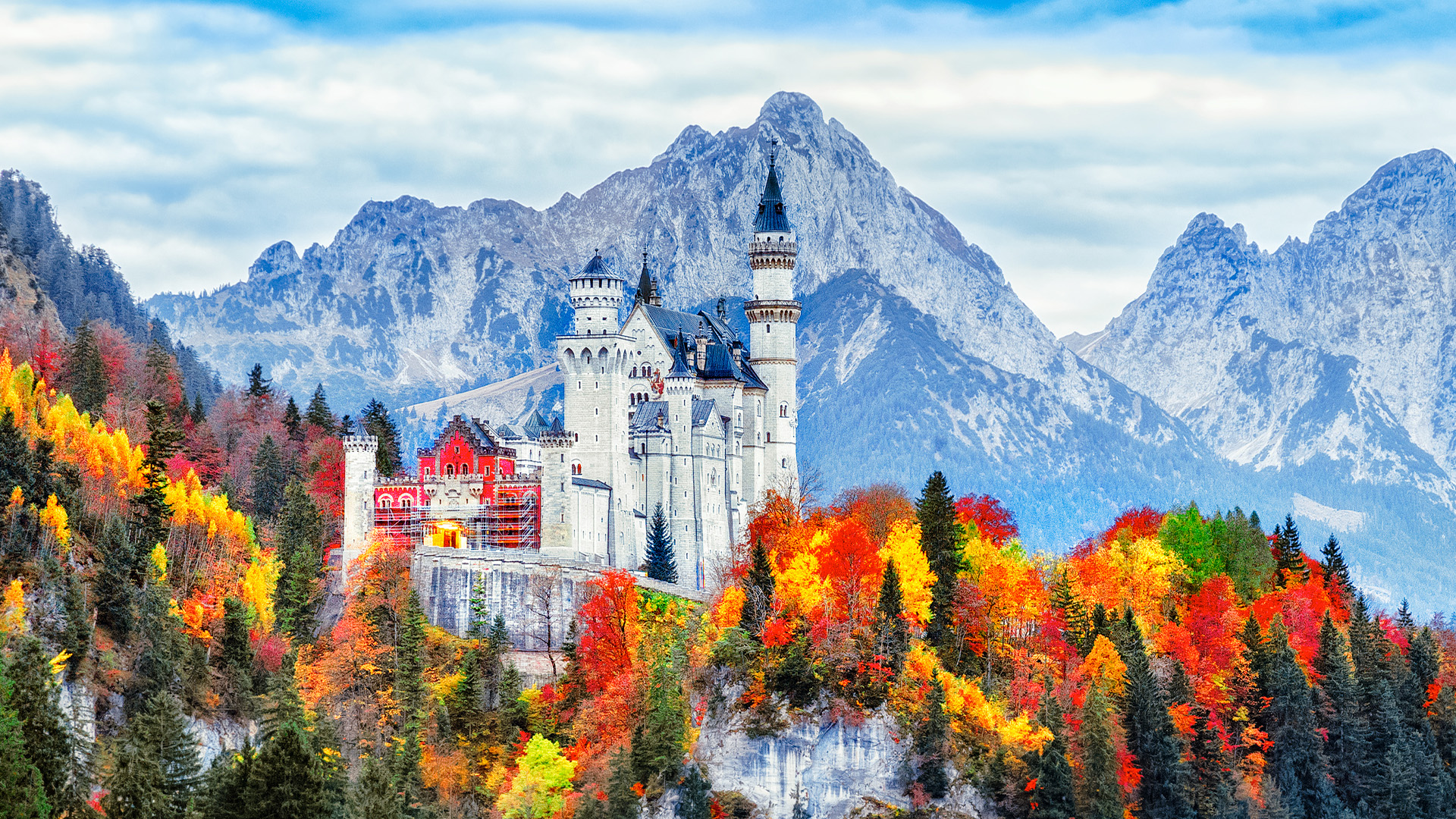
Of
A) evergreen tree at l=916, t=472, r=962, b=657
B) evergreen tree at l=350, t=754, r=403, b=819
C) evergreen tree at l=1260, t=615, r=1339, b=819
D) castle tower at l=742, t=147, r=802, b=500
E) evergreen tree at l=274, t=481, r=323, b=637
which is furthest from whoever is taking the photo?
castle tower at l=742, t=147, r=802, b=500

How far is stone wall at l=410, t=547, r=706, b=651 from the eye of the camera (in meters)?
93.9

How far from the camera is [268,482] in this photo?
112312 mm

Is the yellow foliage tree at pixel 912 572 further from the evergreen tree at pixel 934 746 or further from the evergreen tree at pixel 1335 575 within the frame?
the evergreen tree at pixel 1335 575

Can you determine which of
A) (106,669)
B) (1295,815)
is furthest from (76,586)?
(1295,815)

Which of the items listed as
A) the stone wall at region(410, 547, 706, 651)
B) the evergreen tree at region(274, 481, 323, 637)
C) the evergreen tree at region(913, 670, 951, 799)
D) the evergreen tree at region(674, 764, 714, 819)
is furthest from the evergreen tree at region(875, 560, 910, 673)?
the evergreen tree at region(274, 481, 323, 637)

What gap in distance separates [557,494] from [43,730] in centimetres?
4047

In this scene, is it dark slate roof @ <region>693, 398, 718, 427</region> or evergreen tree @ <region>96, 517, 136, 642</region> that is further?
dark slate roof @ <region>693, 398, 718, 427</region>

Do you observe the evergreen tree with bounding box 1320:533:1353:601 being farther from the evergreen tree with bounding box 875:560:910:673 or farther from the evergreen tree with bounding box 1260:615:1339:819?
the evergreen tree with bounding box 875:560:910:673

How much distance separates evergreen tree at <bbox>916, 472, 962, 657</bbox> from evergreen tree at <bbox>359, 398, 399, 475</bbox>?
41.9 m

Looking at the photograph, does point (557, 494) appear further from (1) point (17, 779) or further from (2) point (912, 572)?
(1) point (17, 779)

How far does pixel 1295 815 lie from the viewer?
82.7m

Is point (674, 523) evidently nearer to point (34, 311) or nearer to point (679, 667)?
point (679, 667)

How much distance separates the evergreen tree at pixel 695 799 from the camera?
76.6 metres

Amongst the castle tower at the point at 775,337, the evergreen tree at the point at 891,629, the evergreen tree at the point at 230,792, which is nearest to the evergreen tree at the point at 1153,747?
the evergreen tree at the point at 891,629
